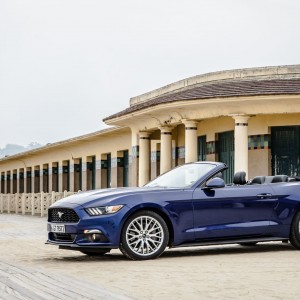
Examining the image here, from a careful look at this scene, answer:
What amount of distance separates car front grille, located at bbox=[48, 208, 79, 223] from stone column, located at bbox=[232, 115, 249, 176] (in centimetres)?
1230

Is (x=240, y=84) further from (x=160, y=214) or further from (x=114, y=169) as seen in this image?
(x=114, y=169)

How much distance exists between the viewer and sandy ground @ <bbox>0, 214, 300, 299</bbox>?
26.4ft

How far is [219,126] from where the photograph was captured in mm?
27219

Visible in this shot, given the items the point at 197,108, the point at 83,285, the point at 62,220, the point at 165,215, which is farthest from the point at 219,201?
the point at 197,108

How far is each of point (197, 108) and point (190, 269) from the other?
1510 centimetres

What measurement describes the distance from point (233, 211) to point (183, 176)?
1.01 m

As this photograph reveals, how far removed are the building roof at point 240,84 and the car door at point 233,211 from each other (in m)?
10.1

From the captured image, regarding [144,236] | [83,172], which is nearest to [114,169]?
[83,172]

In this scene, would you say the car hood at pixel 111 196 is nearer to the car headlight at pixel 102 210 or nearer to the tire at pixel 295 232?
the car headlight at pixel 102 210

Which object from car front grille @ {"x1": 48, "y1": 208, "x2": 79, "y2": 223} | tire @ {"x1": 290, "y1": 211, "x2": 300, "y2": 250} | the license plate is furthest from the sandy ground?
car front grille @ {"x1": 48, "y1": 208, "x2": 79, "y2": 223}

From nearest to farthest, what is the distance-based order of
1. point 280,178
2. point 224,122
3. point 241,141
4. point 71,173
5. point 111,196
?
point 111,196 → point 280,178 → point 241,141 → point 224,122 → point 71,173

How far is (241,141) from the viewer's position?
24.0 m

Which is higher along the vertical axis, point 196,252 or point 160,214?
point 160,214

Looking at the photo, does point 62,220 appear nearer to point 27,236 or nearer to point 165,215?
point 165,215
